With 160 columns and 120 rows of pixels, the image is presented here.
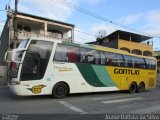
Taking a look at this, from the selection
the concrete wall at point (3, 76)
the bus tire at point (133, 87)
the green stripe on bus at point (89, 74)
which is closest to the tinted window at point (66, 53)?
the green stripe on bus at point (89, 74)

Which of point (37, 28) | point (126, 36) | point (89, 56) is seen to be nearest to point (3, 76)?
point (89, 56)

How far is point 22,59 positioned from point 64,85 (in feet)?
9.46

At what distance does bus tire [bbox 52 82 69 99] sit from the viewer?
→ 14.6 meters

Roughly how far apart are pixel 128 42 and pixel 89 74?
2935cm

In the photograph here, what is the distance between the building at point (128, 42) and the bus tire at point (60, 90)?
28.9 metres

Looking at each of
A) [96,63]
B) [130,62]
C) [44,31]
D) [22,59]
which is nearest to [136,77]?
[130,62]

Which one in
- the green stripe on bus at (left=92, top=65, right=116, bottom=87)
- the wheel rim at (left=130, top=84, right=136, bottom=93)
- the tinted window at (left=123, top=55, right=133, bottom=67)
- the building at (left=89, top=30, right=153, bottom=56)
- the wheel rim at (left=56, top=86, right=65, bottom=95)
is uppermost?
the building at (left=89, top=30, right=153, bottom=56)

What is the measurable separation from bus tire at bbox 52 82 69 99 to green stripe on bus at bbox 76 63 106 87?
140cm

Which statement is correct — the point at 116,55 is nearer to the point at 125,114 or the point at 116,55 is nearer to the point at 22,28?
the point at 125,114

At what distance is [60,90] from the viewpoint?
1484 cm

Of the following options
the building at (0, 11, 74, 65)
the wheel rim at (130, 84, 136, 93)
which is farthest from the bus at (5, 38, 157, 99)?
the building at (0, 11, 74, 65)

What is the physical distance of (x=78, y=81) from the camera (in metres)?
15.7

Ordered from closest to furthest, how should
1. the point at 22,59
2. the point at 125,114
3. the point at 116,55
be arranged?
the point at 125,114
the point at 22,59
the point at 116,55

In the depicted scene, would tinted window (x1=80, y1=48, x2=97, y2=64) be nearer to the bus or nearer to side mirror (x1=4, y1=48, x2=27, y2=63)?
the bus
